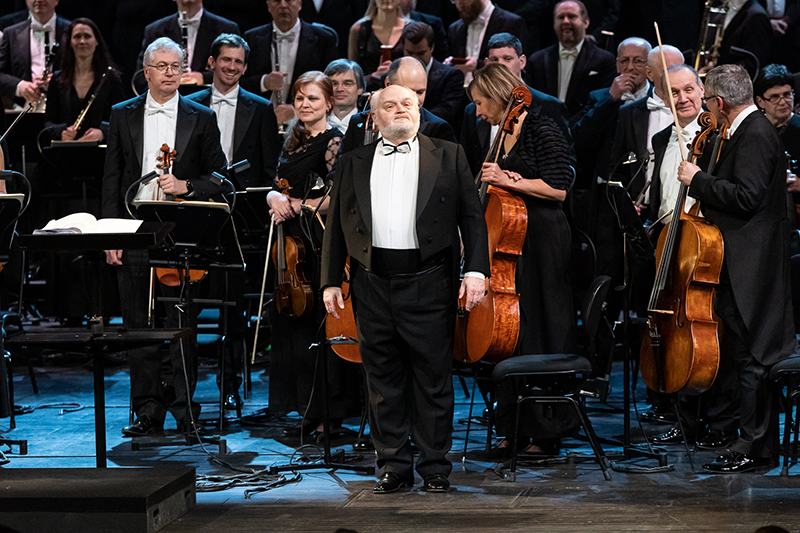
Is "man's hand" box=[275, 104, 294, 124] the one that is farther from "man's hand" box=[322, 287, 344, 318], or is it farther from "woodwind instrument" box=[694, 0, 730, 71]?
"man's hand" box=[322, 287, 344, 318]

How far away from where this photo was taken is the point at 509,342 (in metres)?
4.18

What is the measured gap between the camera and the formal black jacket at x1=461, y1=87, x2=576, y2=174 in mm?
4957

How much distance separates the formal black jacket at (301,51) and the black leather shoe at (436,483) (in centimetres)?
376

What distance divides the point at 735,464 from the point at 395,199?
5.79 feet

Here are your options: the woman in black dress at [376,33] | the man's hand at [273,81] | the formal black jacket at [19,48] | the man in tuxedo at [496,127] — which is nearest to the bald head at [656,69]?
the man in tuxedo at [496,127]

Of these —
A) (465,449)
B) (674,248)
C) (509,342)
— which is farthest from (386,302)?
(674,248)

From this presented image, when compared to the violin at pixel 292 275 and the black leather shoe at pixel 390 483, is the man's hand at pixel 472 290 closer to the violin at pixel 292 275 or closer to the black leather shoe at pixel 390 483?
the black leather shoe at pixel 390 483

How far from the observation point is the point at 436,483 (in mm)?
3930

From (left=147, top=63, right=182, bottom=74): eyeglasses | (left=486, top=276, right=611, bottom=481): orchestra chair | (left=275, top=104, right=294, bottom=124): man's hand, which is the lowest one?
(left=486, top=276, right=611, bottom=481): orchestra chair

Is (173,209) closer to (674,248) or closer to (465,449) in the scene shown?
(465,449)

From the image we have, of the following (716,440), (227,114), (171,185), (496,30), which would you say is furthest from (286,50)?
(716,440)

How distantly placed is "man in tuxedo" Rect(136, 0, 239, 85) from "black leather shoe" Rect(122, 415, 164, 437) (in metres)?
2.88

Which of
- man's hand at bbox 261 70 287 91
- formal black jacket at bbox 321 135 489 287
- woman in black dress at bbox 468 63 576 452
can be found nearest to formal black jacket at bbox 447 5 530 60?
man's hand at bbox 261 70 287 91

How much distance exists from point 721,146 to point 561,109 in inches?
42.1
